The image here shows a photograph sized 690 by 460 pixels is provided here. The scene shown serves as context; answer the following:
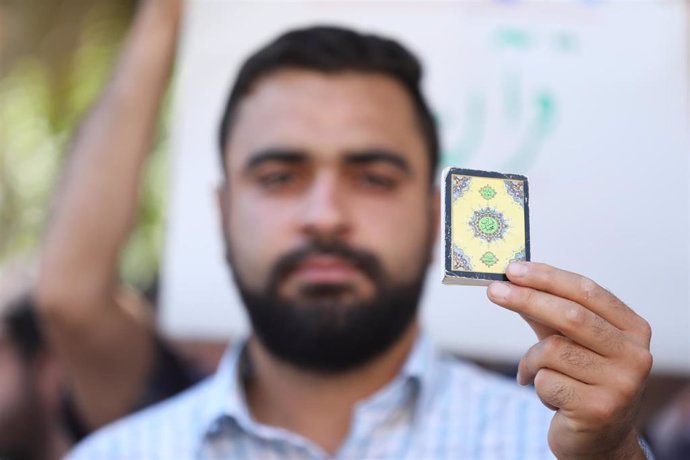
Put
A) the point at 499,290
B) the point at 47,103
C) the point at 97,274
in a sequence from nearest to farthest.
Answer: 1. the point at 499,290
2. the point at 97,274
3. the point at 47,103

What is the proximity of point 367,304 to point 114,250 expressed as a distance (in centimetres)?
79

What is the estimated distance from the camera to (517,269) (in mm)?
1008

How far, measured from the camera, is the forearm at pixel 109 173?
2084 mm

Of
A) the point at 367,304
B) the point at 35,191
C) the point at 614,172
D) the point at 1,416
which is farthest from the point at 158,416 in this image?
the point at 35,191

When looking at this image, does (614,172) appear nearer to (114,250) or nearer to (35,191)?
(114,250)

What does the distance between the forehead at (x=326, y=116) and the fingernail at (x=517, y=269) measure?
74cm

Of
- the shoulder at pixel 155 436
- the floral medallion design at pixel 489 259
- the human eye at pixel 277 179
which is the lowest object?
the shoulder at pixel 155 436

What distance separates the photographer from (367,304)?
1.64m

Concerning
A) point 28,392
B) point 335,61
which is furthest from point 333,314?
point 28,392

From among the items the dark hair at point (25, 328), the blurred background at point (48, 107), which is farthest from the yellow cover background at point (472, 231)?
the blurred background at point (48, 107)

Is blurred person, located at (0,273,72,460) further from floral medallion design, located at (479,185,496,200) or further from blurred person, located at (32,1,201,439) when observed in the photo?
floral medallion design, located at (479,185,496,200)

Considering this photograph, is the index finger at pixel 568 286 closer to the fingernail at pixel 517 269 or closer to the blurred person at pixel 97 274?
the fingernail at pixel 517 269

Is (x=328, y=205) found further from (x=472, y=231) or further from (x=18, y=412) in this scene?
(x=18, y=412)

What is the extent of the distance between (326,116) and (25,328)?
1.29 m
